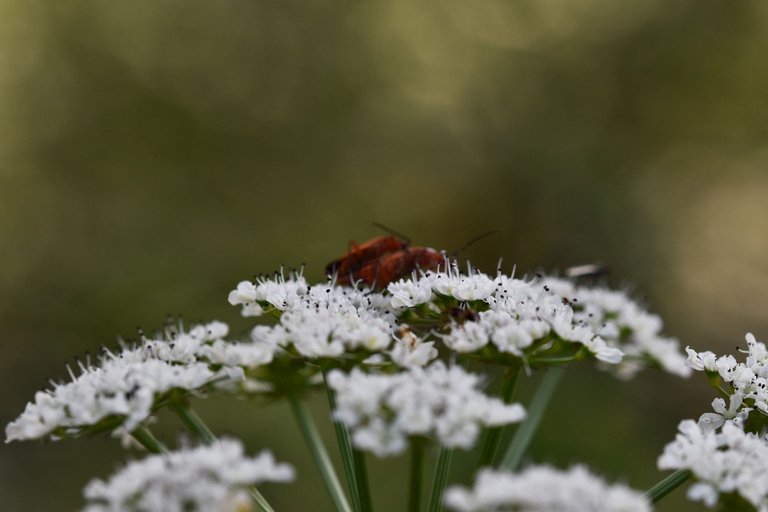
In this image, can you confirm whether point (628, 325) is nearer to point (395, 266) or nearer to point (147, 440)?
point (395, 266)

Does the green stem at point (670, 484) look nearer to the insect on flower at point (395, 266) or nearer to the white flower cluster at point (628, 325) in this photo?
the white flower cluster at point (628, 325)

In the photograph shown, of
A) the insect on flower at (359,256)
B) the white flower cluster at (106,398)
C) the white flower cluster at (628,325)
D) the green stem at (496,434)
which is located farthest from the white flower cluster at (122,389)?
the white flower cluster at (628,325)

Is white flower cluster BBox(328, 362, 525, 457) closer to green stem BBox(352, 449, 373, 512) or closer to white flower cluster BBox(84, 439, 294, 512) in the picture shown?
white flower cluster BBox(84, 439, 294, 512)

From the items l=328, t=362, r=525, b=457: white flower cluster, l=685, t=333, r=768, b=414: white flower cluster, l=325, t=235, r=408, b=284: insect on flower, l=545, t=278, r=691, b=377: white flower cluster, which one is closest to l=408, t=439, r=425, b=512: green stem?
l=328, t=362, r=525, b=457: white flower cluster

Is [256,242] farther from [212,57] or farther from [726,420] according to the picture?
[726,420]

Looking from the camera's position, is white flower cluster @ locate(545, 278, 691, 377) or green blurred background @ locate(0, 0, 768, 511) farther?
green blurred background @ locate(0, 0, 768, 511)

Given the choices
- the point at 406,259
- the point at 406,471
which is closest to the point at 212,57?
the point at 406,471

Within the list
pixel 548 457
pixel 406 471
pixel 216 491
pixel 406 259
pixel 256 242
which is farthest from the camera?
pixel 256 242
